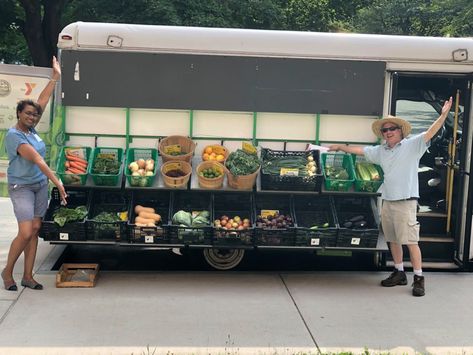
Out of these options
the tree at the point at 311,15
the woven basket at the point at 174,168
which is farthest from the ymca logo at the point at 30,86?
the tree at the point at 311,15

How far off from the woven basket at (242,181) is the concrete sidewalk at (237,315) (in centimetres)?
104

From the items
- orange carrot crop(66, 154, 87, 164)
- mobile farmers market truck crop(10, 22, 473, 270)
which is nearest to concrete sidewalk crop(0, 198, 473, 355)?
mobile farmers market truck crop(10, 22, 473, 270)

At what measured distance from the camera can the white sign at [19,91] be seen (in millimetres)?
6664

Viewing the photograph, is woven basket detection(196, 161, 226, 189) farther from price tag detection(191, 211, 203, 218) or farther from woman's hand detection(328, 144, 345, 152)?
woman's hand detection(328, 144, 345, 152)

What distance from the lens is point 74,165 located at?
595 cm

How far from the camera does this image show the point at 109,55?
6.12 meters

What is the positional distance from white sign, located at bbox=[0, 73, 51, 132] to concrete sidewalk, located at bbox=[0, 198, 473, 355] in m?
1.70

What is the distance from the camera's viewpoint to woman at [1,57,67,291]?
5.41 meters

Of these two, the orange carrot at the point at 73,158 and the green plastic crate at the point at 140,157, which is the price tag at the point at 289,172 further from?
the orange carrot at the point at 73,158

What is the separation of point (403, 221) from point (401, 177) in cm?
44

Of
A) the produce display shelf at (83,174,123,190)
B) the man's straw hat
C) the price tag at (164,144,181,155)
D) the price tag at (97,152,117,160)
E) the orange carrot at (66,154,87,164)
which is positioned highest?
the man's straw hat

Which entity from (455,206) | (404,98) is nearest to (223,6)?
(404,98)

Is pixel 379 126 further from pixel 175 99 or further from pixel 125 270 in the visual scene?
pixel 125 270

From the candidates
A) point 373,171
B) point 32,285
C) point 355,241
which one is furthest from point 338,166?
point 32,285
